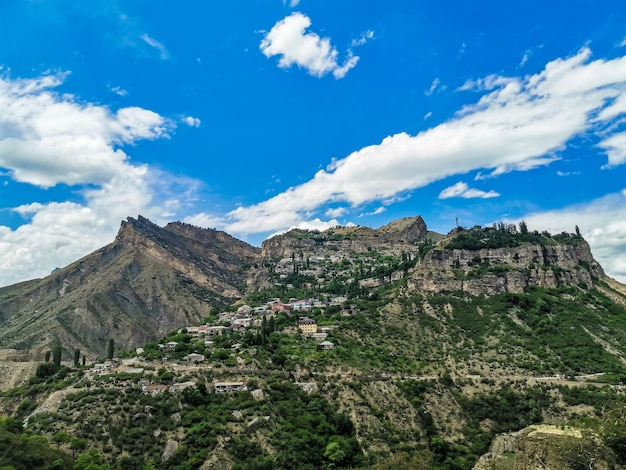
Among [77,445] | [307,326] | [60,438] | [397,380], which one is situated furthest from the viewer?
[307,326]

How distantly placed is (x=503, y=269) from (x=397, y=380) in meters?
47.5

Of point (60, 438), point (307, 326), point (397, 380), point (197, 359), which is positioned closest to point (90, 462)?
point (60, 438)

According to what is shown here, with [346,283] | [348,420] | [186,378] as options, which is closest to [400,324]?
[348,420]

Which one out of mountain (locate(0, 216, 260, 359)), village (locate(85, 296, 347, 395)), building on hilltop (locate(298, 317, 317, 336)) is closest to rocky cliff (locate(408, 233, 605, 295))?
building on hilltop (locate(298, 317, 317, 336))

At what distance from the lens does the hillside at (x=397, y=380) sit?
43531 mm

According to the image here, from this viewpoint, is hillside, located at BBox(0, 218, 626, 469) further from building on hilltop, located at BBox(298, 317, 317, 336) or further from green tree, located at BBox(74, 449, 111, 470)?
building on hilltop, located at BBox(298, 317, 317, 336)

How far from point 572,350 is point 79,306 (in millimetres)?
130403

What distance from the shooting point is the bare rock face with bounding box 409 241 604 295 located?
317ft

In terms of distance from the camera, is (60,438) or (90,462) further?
(60,438)

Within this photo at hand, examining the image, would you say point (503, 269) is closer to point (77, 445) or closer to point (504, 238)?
point (504, 238)

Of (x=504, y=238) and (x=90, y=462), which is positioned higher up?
(x=504, y=238)

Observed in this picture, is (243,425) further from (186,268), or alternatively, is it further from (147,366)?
(186,268)

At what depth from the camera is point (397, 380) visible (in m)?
64.3

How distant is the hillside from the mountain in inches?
1709
